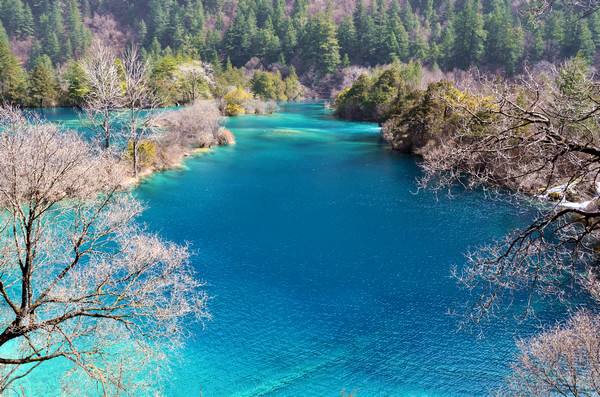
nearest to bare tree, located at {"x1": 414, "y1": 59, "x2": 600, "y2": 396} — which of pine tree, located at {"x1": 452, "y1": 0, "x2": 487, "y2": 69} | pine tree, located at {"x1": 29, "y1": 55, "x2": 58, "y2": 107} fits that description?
pine tree, located at {"x1": 29, "y1": 55, "x2": 58, "y2": 107}

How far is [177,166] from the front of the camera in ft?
142

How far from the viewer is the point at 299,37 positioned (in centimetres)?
13288

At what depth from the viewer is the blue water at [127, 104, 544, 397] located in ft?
50.1

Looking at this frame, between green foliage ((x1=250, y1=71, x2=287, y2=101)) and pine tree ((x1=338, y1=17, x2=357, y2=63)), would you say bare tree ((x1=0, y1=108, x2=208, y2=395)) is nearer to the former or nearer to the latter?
green foliage ((x1=250, y1=71, x2=287, y2=101))

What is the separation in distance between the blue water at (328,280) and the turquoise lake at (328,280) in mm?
56

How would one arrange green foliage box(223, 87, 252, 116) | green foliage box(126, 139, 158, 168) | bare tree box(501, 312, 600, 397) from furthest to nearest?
green foliage box(223, 87, 252, 116), green foliage box(126, 139, 158, 168), bare tree box(501, 312, 600, 397)

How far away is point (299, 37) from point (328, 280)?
400 feet

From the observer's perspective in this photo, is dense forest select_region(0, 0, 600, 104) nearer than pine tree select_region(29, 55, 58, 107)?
No

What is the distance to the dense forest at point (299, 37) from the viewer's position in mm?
90250

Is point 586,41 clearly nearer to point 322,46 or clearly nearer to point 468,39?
point 468,39

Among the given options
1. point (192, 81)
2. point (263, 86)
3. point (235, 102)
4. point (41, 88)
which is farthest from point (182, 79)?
point (41, 88)

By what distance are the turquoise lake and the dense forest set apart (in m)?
65.5

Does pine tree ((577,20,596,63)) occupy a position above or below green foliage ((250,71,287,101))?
above

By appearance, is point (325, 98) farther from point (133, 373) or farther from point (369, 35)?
point (133, 373)
